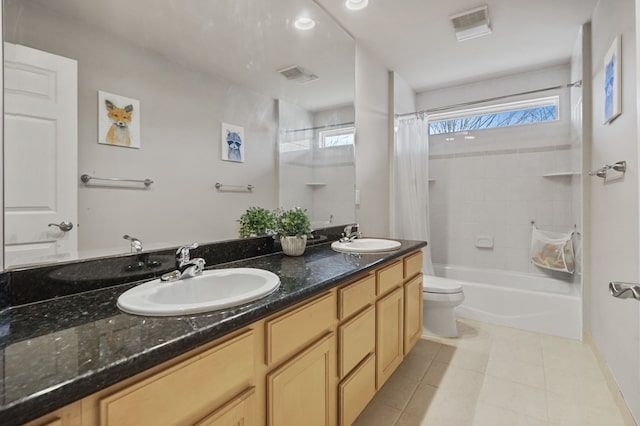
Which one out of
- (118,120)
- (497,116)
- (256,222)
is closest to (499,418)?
(256,222)

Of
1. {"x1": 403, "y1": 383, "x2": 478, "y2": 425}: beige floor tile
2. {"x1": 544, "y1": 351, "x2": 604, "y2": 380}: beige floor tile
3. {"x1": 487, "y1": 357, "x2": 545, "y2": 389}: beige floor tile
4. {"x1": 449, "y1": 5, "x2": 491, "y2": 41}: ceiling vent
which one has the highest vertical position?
{"x1": 449, "y1": 5, "x2": 491, "y2": 41}: ceiling vent

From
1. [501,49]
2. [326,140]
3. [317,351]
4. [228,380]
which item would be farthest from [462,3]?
[228,380]

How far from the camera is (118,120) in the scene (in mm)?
1204

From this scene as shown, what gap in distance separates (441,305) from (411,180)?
4.32 feet

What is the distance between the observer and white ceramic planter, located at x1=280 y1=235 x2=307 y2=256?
1.75 m

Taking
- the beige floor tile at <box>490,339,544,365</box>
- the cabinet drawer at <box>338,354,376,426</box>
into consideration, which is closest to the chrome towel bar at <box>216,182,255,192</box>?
the cabinet drawer at <box>338,354,376,426</box>

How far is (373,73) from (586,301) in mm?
2523

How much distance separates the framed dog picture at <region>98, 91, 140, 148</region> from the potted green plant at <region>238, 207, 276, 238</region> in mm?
621

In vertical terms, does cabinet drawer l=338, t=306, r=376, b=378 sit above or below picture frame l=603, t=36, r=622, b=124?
below

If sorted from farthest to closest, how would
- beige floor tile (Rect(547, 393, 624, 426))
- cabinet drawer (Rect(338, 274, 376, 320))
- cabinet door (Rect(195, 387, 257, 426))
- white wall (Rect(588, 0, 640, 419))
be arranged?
beige floor tile (Rect(547, 393, 624, 426)) < white wall (Rect(588, 0, 640, 419)) < cabinet drawer (Rect(338, 274, 376, 320)) < cabinet door (Rect(195, 387, 257, 426))

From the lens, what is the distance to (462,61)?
9.91ft

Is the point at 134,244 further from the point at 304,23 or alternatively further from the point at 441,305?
the point at 441,305

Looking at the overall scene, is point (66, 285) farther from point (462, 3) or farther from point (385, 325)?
point (462, 3)

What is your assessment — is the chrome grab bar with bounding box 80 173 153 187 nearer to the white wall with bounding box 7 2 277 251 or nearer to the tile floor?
the white wall with bounding box 7 2 277 251
